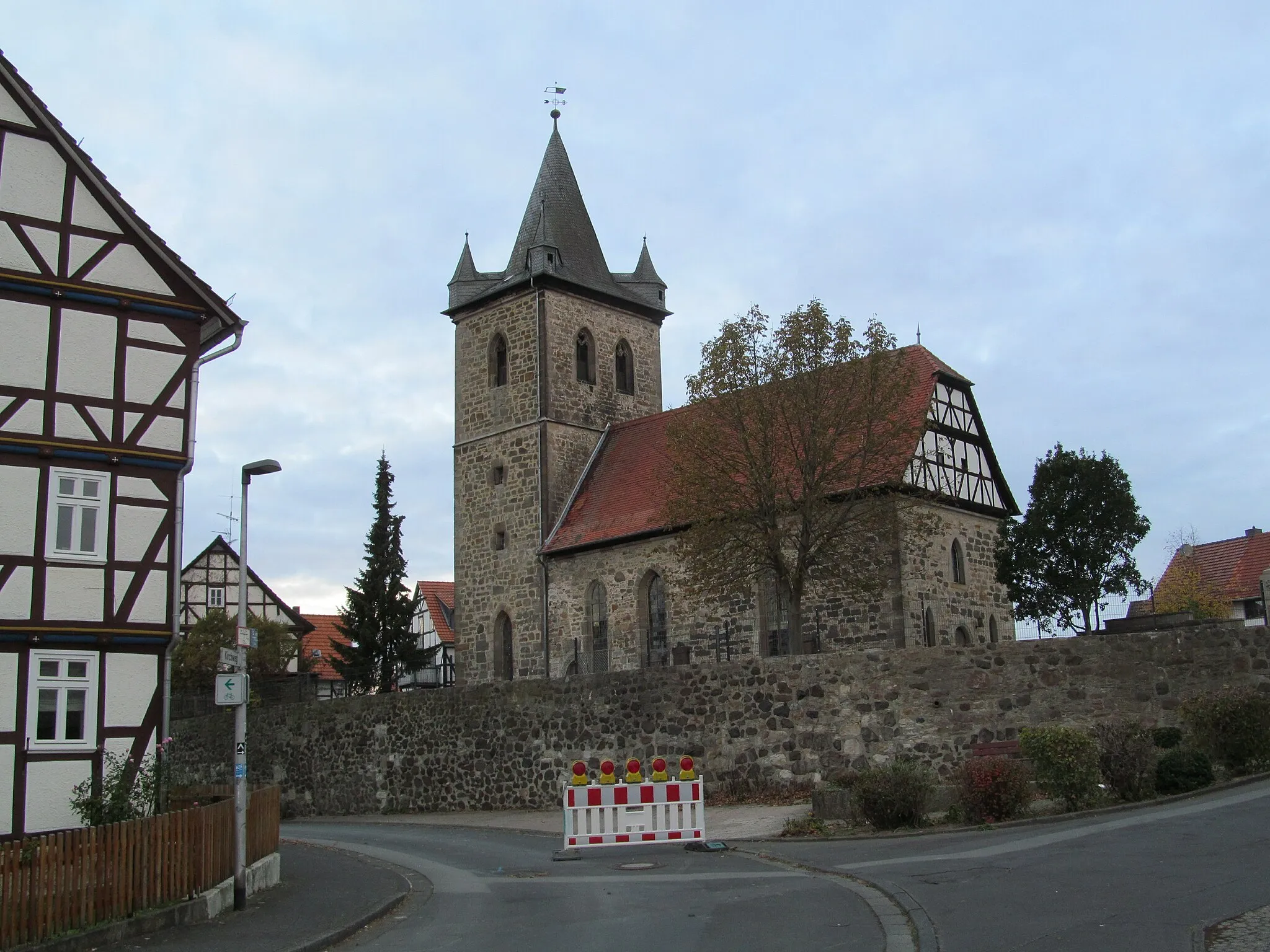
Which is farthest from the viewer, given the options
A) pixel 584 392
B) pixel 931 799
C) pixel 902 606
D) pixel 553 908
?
pixel 584 392

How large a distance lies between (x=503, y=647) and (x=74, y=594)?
22.6m

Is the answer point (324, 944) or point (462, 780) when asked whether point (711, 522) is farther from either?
point (324, 944)

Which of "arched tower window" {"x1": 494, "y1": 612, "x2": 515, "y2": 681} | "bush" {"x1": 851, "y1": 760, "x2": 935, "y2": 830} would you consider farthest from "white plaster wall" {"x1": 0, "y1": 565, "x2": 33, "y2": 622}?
"arched tower window" {"x1": 494, "y1": 612, "x2": 515, "y2": 681}

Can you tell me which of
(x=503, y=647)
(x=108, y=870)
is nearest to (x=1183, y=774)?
(x=108, y=870)

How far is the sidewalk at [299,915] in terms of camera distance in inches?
487

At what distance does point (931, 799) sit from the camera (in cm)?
1880

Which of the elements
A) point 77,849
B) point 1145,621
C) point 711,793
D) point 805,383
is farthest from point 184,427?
point 1145,621

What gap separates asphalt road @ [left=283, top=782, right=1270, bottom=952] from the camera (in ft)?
33.8

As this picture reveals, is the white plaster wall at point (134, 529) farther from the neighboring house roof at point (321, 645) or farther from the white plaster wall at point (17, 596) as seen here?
the neighboring house roof at point (321, 645)

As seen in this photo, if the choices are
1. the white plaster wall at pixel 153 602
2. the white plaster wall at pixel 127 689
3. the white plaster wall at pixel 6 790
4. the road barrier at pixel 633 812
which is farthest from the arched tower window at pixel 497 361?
the white plaster wall at pixel 6 790

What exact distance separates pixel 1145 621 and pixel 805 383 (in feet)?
29.1

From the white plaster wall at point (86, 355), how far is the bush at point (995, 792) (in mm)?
13603

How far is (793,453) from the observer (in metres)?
28.9

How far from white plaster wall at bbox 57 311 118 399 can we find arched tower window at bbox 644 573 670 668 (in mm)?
19091
